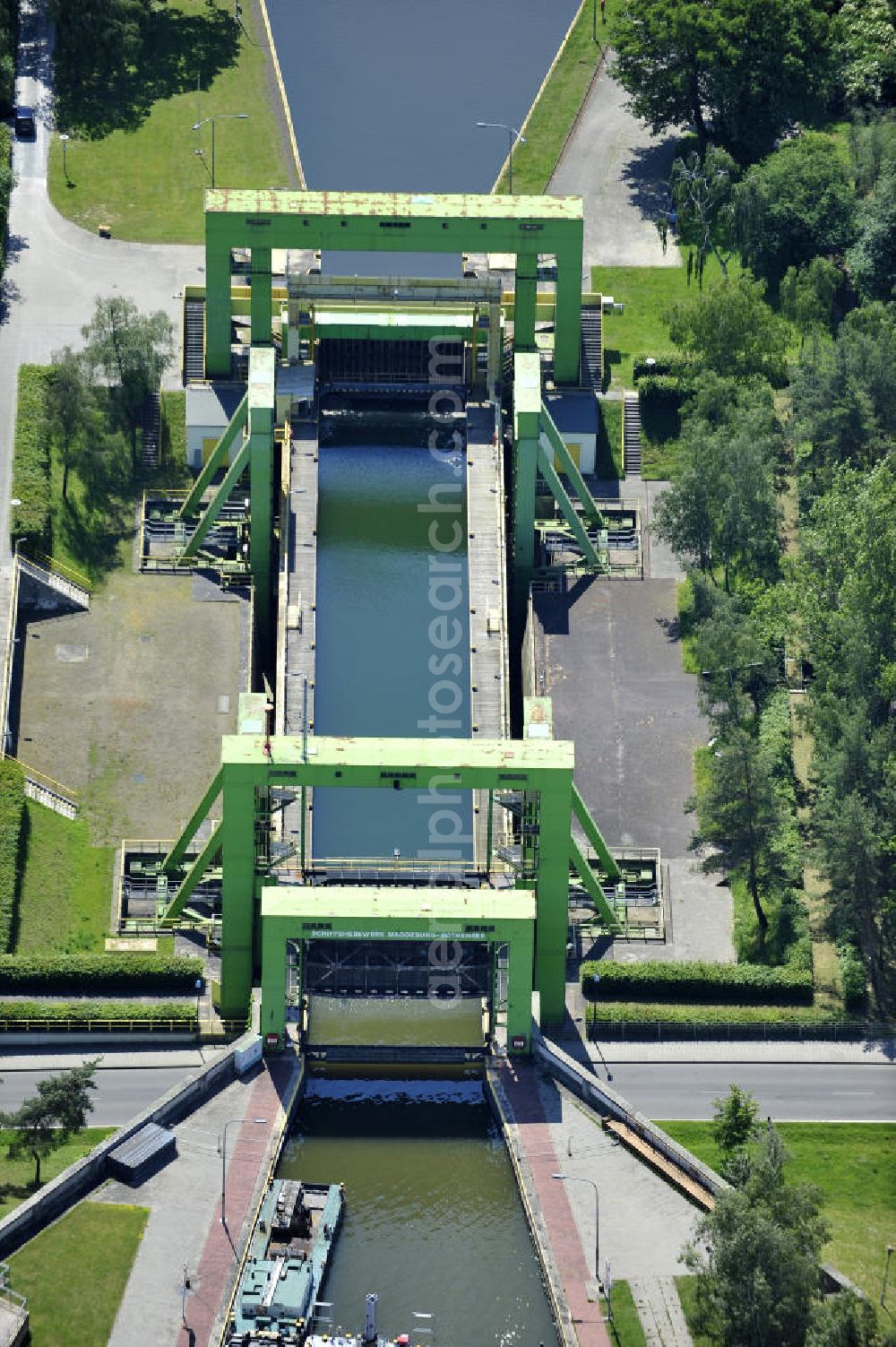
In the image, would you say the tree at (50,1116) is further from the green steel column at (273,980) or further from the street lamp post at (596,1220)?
the street lamp post at (596,1220)

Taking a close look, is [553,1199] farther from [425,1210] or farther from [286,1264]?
[286,1264]

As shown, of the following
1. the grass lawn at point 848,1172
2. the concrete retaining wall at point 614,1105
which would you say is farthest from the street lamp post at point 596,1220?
the grass lawn at point 848,1172

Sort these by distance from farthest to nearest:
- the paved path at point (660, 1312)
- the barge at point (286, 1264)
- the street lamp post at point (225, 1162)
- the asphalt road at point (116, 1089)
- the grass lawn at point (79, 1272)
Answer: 1. the asphalt road at point (116, 1089)
2. the street lamp post at point (225, 1162)
3. the paved path at point (660, 1312)
4. the barge at point (286, 1264)
5. the grass lawn at point (79, 1272)

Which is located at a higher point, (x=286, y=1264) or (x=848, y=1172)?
(x=848, y=1172)

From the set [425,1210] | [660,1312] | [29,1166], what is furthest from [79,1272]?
[660,1312]

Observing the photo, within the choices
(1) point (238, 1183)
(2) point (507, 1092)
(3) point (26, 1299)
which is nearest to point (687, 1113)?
(2) point (507, 1092)

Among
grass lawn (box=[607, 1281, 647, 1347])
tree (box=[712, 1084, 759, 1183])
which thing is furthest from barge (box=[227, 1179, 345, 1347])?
tree (box=[712, 1084, 759, 1183])
